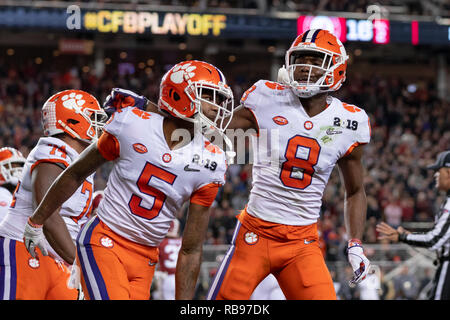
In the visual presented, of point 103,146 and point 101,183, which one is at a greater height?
point 103,146

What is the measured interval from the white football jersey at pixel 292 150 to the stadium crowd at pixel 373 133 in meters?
7.29

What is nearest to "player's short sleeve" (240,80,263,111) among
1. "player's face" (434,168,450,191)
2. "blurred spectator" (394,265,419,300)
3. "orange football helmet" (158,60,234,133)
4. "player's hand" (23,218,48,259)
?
"orange football helmet" (158,60,234,133)

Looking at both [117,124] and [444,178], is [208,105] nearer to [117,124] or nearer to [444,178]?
[117,124]

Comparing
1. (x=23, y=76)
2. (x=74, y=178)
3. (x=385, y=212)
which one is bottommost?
(x=385, y=212)

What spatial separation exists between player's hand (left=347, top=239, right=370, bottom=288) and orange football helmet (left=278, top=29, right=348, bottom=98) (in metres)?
0.97

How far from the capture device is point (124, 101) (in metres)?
4.02

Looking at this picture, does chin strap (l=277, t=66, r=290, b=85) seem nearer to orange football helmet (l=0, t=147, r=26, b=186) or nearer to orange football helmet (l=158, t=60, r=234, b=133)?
orange football helmet (l=158, t=60, r=234, b=133)

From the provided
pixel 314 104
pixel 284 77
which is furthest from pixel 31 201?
pixel 314 104

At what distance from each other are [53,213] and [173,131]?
91 centimetres

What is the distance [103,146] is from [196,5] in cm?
1715

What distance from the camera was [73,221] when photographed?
4672 mm

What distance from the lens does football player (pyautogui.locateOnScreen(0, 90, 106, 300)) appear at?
4281mm
